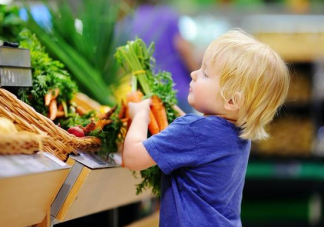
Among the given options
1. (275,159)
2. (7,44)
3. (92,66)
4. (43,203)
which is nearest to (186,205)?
(43,203)

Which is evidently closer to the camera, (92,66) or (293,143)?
(92,66)

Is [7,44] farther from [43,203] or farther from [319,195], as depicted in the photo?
[319,195]

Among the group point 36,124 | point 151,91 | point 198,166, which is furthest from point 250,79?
point 36,124

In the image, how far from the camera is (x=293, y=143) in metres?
5.56

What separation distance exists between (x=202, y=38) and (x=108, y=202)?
13.9ft

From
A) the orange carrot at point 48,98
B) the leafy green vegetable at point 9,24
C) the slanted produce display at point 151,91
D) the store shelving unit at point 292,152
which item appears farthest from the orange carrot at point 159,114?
the store shelving unit at point 292,152

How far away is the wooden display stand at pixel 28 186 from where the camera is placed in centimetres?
120

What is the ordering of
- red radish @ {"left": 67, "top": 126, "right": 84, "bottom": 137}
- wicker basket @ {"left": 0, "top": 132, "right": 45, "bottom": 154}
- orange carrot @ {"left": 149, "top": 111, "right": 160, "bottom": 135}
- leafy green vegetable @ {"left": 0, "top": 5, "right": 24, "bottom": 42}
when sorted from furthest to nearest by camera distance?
leafy green vegetable @ {"left": 0, "top": 5, "right": 24, "bottom": 42} < orange carrot @ {"left": 149, "top": 111, "right": 160, "bottom": 135} < red radish @ {"left": 67, "top": 126, "right": 84, "bottom": 137} < wicker basket @ {"left": 0, "top": 132, "right": 45, "bottom": 154}

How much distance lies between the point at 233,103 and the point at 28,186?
0.63 metres

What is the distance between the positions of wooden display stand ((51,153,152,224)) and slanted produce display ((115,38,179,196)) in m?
0.10

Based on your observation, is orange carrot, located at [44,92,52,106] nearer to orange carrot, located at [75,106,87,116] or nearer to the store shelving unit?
orange carrot, located at [75,106,87,116]

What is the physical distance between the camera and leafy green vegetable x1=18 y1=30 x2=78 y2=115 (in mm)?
1651

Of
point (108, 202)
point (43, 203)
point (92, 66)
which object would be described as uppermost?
point (92, 66)

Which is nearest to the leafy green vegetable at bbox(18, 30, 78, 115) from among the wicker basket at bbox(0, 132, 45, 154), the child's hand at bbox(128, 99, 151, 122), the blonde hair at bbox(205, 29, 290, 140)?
the child's hand at bbox(128, 99, 151, 122)
